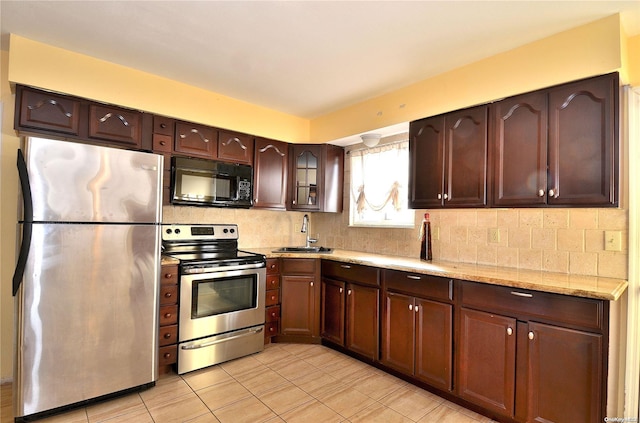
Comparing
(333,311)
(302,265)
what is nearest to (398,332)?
(333,311)

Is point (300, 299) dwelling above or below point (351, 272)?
below

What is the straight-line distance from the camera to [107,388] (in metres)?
2.19

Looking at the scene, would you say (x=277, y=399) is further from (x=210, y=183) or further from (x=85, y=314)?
(x=210, y=183)

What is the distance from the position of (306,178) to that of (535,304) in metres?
2.55

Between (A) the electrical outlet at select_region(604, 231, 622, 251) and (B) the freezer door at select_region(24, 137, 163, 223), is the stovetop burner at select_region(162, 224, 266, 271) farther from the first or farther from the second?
(A) the electrical outlet at select_region(604, 231, 622, 251)

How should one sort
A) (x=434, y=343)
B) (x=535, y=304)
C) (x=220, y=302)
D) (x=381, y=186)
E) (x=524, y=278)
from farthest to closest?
(x=381, y=186)
(x=220, y=302)
(x=434, y=343)
(x=524, y=278)
(x=535, y=304)

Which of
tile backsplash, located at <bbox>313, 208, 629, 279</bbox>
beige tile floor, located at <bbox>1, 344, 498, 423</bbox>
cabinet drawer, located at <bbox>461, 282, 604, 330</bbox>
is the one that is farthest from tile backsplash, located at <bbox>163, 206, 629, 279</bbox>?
beige tile floor, located at <bbox>1, 344, 498, 423</bbox>

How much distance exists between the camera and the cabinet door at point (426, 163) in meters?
2.64

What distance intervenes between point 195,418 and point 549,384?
2152mm

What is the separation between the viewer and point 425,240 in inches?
118

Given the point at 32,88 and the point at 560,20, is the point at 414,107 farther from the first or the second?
the point at 32,88

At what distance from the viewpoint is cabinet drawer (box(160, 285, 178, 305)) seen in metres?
2.54

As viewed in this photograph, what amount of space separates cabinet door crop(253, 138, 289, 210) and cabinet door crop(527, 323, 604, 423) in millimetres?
2594

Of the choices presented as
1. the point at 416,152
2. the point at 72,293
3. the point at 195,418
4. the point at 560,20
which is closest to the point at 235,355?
the point at 195,418
